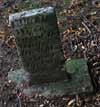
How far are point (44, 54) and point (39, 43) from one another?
0.72 feet

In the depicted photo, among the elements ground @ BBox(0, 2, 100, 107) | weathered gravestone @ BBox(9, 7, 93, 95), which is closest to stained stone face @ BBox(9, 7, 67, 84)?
weathered gravestone @ BBox(9, 7, 93, 95)

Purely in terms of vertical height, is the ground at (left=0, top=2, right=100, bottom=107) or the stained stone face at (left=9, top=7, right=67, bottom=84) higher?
the stained stone face at (left=9, top=7, right=67, bottom=84)

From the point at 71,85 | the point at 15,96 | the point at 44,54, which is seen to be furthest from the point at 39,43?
the point at 15,96

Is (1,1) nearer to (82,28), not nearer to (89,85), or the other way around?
(82,28)

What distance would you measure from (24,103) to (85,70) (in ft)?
3.63

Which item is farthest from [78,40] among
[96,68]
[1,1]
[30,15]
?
[1,1]

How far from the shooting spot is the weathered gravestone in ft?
16.7

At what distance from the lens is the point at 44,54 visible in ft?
17.9

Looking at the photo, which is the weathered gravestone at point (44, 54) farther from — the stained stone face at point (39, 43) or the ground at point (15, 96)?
the ground at point (15, 96)

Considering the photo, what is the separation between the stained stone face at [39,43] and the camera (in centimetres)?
509

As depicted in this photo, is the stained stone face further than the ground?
No

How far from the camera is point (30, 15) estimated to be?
16.6 feet

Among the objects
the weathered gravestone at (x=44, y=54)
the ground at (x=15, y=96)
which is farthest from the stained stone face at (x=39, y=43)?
the ground at (x=15, y=96)

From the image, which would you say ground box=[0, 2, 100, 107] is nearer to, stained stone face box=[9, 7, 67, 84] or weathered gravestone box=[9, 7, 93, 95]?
weathered gravestone box=[9, 7, 93, 95]
